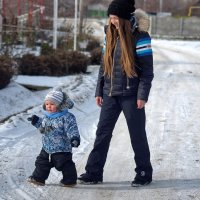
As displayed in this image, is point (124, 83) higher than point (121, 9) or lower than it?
lower

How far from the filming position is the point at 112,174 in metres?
5.94

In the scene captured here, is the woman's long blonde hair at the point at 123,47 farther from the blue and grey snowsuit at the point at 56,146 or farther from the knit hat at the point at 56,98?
the blue and grey snowsuit at the point at 56,146

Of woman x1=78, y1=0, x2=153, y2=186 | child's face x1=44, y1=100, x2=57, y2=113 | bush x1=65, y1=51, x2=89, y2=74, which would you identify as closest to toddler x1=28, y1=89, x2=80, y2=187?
child's face x1=44, y1=100, x2=57, y2=113

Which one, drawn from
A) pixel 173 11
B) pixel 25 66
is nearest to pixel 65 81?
pixel 25 66

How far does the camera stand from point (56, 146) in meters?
5.36

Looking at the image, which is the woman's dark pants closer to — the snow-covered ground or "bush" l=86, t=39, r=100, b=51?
the snow-covered ground

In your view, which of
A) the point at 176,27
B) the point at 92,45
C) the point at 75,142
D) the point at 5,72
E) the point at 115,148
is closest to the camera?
the point at 75,142

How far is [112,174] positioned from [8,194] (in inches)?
50.4

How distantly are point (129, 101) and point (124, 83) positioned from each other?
0.18m

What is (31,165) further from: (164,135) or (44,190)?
(164,135)

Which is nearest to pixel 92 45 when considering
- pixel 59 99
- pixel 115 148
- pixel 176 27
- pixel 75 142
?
pixel 115 148

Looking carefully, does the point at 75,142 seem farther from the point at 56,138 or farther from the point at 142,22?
the point at 142,22

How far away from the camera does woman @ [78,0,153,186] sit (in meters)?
5.28

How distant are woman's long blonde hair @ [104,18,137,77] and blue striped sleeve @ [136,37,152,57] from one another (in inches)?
2.1
